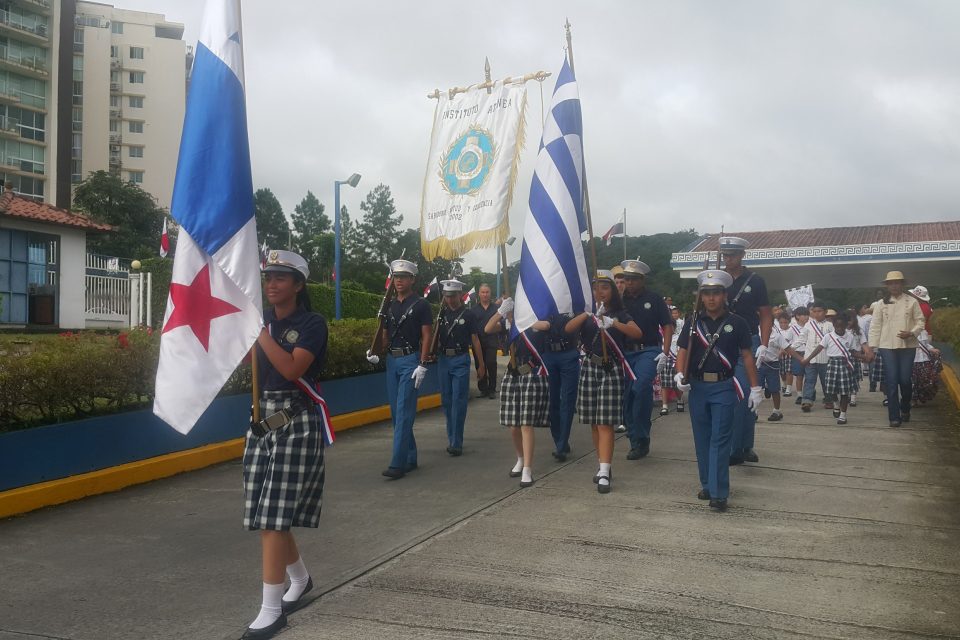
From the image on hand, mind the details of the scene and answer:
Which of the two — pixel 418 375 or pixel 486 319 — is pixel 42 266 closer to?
pixel 486 319

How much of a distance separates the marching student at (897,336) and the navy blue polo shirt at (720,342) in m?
4.55

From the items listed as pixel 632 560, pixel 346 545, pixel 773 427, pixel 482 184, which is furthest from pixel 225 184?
pixel 773 427

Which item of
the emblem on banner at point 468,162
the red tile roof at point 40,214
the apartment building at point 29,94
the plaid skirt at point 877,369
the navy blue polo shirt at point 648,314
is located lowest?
the plaid skirt at point 877,369


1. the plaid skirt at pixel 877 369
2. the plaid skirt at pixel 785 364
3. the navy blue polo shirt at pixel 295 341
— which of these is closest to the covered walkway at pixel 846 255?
the plaid skirt at pixel 785 364

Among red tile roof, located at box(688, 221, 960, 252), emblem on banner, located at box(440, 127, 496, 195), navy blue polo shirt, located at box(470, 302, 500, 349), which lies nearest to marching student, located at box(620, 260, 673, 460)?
emblem on banner, located at box(440, 127, 496, 195)

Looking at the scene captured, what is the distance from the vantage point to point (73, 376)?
22.5ft

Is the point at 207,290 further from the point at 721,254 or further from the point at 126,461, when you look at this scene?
the point at 721,254

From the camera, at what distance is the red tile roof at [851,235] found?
33031mm

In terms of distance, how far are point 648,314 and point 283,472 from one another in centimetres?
500

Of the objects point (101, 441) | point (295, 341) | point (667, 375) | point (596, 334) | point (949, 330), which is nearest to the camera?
point (295, 341)

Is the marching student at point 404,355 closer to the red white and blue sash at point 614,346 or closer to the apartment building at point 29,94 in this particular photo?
the red white and blue sash at point 614,346

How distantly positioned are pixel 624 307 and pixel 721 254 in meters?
1.00

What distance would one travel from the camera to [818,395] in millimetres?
15234

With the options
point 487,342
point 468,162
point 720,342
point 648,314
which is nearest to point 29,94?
point 487,342
